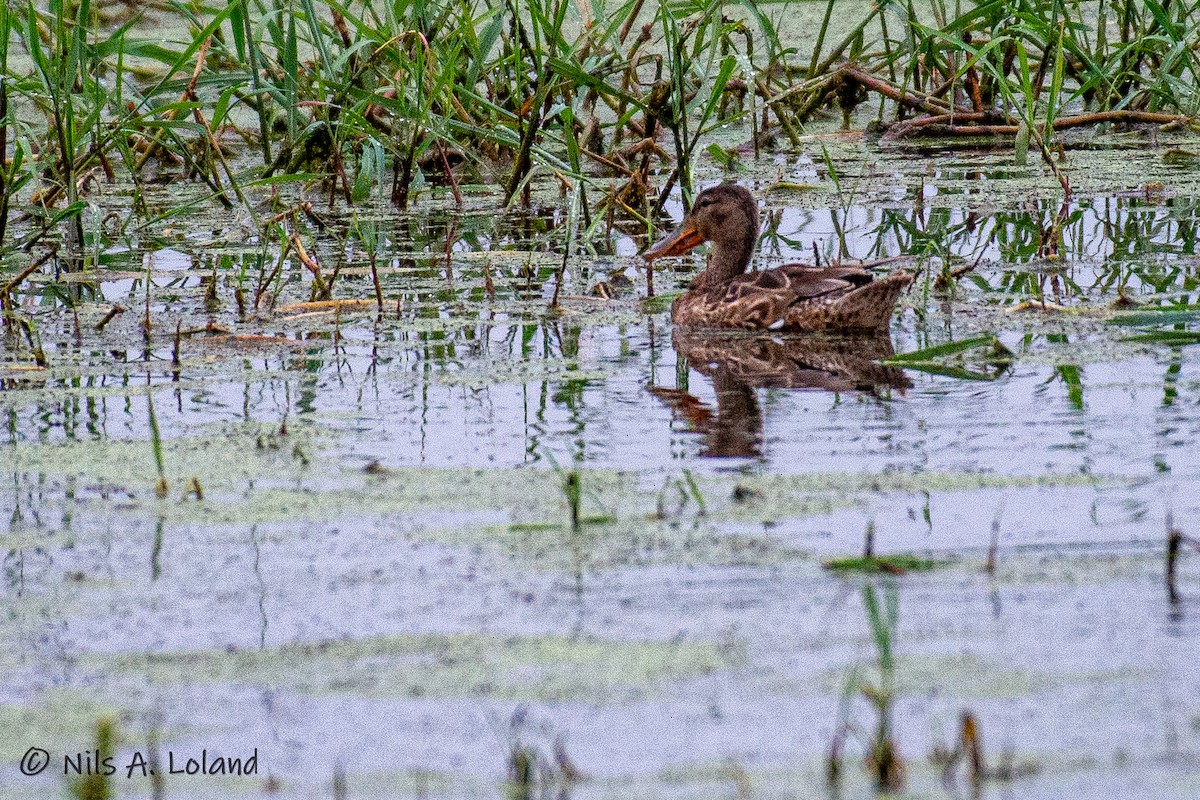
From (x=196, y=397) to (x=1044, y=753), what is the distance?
290 cm

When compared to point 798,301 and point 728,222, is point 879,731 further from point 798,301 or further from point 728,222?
point 728,222

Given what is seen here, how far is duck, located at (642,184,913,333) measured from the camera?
18.1 ft

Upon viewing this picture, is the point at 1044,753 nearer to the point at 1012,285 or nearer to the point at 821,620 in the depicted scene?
the point at 821,620

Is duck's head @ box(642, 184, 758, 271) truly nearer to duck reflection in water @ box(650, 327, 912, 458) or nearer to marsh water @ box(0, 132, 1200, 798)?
marsh water @ box(0, 132, 1200, 798)

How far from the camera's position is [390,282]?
645 centimetres

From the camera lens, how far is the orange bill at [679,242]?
21.8 ft

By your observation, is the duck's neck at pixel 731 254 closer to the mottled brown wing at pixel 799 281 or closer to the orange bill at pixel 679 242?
the orange bill at pixel 679 242

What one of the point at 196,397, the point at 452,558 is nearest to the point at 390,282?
the point at 196,397

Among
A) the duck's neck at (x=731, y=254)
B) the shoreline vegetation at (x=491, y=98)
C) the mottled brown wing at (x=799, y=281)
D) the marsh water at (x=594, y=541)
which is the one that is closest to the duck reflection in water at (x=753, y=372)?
the marsh water at (x=594, y=541)

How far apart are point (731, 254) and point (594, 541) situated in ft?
10.9

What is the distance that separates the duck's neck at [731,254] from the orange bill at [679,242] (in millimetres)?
99

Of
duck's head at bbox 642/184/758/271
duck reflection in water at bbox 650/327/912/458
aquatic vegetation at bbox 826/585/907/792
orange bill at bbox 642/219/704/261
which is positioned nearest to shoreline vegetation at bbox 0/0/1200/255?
orange bill at bbox 642/219/704/261

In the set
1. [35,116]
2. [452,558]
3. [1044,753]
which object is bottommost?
[1044,753]

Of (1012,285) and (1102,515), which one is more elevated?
(1012,285)
